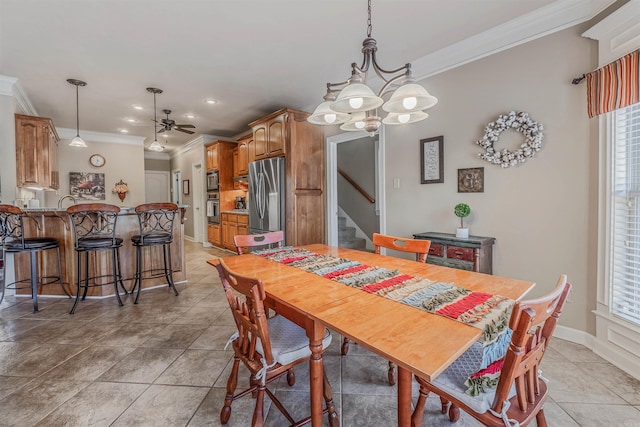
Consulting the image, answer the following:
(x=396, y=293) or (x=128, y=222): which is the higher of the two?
(x=128, y=222)

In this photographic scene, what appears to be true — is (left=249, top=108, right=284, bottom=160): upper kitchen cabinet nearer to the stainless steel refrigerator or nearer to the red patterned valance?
the stainless steel refrigerator

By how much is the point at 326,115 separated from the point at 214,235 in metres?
5.66

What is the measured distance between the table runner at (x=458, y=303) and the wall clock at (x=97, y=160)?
6.62 meters

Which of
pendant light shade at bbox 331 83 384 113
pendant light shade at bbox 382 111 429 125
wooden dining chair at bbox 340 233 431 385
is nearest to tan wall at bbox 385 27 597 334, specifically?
wooden dining chair at bbox 340 233 431 385

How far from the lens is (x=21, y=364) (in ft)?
6.58

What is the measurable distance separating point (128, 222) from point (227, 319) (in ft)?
6.33

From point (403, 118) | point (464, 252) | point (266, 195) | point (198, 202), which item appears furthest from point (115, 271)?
point (198, 202)

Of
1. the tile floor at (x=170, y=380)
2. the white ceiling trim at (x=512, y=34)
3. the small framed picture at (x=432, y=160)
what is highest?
the white ceiling trim at (x=512, y=34)

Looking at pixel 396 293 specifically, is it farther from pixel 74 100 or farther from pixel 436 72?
pixel 74 100

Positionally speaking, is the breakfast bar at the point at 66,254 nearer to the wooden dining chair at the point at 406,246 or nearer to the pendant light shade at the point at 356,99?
the wooden dining chair at the point at 406,246

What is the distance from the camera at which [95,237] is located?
320 cm

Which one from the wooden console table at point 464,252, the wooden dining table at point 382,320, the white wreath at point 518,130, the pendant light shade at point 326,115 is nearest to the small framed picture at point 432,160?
the white wreath at point 518,130

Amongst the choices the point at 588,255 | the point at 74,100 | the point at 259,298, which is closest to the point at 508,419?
the point at 259,298

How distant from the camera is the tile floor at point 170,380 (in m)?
1.53
